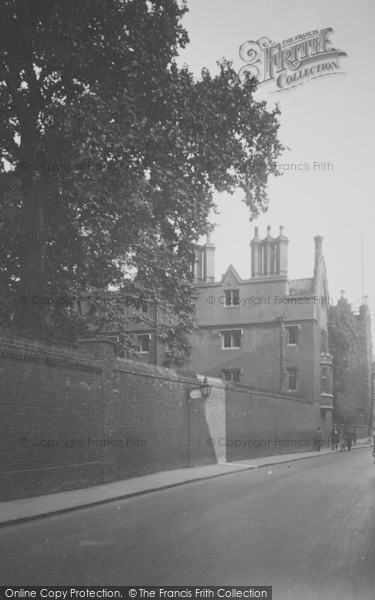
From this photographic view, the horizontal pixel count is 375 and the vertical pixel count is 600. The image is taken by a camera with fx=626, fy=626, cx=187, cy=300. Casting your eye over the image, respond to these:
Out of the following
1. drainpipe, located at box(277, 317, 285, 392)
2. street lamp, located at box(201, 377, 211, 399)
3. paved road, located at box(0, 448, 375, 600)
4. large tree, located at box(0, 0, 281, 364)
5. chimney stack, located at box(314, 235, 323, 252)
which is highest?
chimney stack, located at box(314, 235, 323, 252)

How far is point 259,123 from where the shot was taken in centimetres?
1686

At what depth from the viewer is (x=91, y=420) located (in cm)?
1581

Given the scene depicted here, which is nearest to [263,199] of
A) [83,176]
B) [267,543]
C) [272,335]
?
[83,176]

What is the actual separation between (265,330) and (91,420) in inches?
1196

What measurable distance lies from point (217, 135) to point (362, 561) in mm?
11960

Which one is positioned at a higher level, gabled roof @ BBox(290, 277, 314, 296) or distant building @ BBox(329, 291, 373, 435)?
gabled roof @ BBox(290, 277, 314, 296)

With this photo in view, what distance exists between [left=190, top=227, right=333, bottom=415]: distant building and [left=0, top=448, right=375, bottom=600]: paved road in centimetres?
3137

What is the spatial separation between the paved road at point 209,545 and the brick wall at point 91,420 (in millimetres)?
2108

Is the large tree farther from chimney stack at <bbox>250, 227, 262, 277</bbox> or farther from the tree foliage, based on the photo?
the tree foliage

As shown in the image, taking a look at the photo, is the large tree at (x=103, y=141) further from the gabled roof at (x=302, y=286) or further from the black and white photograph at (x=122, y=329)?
the gabled roof at (x=302, y=286)

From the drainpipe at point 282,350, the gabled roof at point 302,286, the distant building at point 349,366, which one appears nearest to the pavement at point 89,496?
the drainpipe at point 282,350

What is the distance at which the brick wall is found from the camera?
12625 mm

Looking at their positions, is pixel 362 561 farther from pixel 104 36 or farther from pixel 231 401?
pixel 231 401

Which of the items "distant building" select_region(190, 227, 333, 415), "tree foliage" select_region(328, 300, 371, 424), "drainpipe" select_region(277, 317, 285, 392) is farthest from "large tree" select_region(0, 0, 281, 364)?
"tree foliage" select_region(328, 300, 371, 424)
